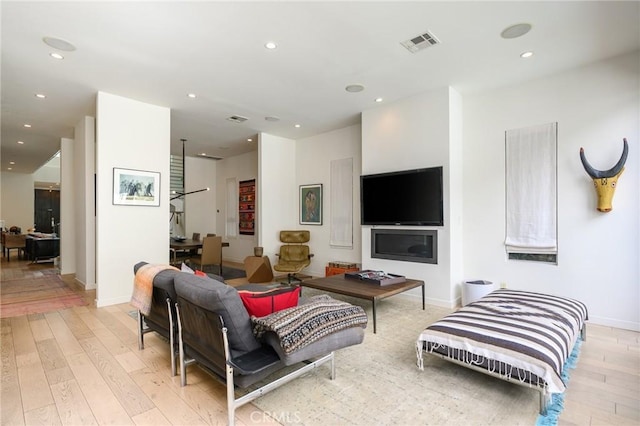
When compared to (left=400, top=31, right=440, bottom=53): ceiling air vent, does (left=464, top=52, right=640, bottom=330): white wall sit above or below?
below

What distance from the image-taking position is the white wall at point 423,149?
4461mm

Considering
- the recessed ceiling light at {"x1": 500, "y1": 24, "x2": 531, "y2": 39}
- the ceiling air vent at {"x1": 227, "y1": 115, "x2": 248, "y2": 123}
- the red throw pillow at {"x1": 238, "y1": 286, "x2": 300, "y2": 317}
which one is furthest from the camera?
the ceiling air vent at {"x1": 227, "y1": 115, "x2": 248, "y2": 123}

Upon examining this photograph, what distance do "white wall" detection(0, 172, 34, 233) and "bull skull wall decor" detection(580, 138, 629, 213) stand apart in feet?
56.2

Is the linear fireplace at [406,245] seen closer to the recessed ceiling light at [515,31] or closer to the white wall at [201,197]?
the recessed ceiling light at [515,31]

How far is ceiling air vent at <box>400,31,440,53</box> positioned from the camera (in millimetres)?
3192

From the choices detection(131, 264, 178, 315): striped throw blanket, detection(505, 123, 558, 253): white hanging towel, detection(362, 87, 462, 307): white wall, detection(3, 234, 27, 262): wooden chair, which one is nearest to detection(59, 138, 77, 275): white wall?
detection(3, 234, 27, 262): wooden chair

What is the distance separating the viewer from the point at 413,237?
15.9 feet

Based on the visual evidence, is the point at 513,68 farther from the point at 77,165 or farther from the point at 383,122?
the point at 77,165

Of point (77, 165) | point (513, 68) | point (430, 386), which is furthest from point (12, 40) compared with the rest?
point (513, 68)

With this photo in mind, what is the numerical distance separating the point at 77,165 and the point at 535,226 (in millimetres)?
7995

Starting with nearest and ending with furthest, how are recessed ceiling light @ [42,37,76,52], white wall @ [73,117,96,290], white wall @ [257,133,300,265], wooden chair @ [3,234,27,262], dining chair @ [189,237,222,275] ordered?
recessed ceiling light @ [42,37,76,52] < white wall @ [73,117,96,290] < dining chair @ [189,237,222,275] < white wall @ [257,133,300,265] < wooden chair @ [3,234,27,262]

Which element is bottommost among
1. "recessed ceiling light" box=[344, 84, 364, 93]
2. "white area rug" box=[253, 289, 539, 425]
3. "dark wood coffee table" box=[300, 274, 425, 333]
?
"white area rug" box=[253, 289, 539, 425]

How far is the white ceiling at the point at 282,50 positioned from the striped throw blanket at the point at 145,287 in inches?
89.0

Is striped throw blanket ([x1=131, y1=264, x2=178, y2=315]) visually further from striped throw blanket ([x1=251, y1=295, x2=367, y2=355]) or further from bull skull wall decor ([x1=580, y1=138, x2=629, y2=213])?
bull skull wall decor ([x1=580, y1=138, x2=629, y2=213])
